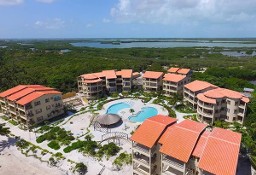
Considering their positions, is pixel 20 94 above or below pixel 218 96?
below

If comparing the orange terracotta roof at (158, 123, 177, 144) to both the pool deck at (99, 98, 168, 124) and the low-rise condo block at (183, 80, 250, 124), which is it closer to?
the low-rise condo block at (183, 80, 250, 124)

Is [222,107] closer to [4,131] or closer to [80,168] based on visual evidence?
[80,168]

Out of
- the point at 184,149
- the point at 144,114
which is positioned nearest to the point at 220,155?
the point at 184,149

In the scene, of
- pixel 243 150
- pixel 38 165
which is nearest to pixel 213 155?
pixel 243 150

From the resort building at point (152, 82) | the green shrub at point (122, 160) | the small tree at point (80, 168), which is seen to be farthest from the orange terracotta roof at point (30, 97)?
the resort building at point (152, 82)

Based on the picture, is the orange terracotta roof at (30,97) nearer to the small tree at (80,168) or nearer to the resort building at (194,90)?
the small tree at (80,168)
